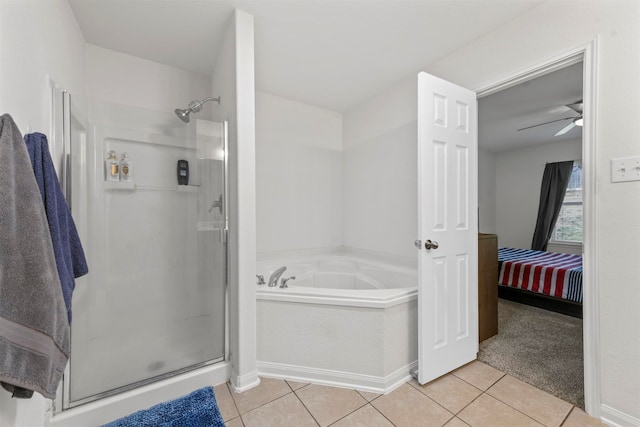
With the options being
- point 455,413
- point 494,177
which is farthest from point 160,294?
point 494,177

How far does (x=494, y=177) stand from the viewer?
17.5 feet

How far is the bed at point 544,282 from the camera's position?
9.04 ft

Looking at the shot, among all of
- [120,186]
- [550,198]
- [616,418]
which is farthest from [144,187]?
[550,198]

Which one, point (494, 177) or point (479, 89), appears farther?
point (494, 177)

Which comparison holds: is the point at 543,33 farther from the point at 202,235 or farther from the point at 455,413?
the point at 202,235

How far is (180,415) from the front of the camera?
139 centimetres

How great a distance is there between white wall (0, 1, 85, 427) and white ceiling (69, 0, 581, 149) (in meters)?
0.38

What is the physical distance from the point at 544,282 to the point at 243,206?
3358 mm

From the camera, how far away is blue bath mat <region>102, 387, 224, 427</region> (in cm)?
134

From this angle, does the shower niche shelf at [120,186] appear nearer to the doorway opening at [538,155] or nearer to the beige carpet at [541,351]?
the doorway opening at [538,155]

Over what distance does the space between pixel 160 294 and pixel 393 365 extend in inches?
67.8

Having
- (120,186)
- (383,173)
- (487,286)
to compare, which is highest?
(383,173)

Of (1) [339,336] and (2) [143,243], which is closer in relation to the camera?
(1) [339,336]

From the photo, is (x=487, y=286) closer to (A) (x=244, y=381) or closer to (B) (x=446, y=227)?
(B) (x=446, y=227)
